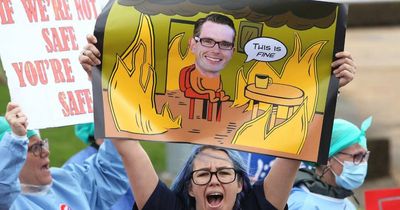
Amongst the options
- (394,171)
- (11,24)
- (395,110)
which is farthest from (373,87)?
(11,24)

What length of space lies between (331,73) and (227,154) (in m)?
0.58

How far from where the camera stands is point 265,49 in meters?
4.82

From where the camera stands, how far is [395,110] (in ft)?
49.5

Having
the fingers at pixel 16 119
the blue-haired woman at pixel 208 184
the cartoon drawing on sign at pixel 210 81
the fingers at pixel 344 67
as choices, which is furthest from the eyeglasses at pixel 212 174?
the fingers at pixel 16 119

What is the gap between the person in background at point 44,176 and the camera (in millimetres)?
5094

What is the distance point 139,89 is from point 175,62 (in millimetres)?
184

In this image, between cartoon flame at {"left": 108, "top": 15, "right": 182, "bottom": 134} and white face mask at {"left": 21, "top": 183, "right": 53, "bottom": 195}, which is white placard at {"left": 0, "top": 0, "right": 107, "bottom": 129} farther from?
cartoon flame at {"left": 108, "top": 15, "right": 182, "bottom": 134}

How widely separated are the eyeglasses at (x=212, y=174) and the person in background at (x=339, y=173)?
56.5 inches

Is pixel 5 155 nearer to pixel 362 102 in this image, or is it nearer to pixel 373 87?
pixel 362 102

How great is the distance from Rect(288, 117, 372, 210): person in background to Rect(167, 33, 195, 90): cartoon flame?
1.67m

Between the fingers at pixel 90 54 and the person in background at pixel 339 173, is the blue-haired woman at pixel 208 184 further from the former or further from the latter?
the person in background at pixel 339 173

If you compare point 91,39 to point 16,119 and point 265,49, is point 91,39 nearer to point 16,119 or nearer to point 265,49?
point 16,119

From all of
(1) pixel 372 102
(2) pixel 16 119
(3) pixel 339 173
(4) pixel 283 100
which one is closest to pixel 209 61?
(4) pixel 283 100

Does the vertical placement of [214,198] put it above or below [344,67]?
below
